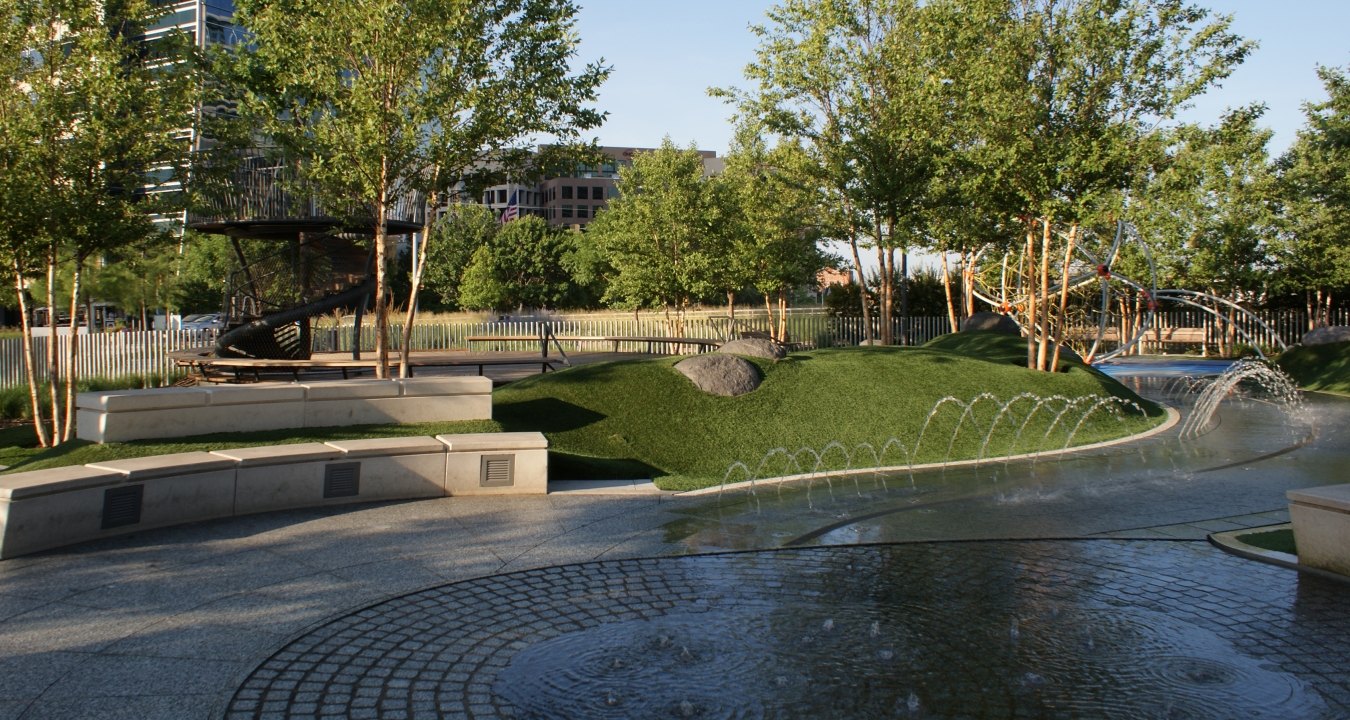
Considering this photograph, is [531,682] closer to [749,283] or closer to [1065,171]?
[1065,171]

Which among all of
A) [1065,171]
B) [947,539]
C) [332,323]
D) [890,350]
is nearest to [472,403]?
[947,539]

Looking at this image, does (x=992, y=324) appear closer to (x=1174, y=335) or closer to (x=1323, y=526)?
(x=1174, y=335)

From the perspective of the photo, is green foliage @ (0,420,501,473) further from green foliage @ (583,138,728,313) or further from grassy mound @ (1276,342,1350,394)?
green foliage @ (583,138,728,313)

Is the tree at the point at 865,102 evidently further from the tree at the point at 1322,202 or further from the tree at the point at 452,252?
the tree at the point at 452,252

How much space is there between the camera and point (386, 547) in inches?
327

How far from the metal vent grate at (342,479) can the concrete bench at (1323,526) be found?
26.6ft

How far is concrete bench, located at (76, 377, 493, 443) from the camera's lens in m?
10.5

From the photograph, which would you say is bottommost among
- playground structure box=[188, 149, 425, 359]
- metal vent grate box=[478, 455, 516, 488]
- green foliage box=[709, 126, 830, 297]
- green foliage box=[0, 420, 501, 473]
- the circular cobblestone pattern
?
the circular cobblestone pattern

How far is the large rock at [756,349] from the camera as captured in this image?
54.9ft

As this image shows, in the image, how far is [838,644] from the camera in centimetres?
582

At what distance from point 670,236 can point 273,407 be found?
28469 millimetres

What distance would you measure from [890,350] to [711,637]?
14.0m

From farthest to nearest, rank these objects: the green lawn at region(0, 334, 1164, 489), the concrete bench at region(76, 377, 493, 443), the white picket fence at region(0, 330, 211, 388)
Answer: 1. the white picket fence at region(0, 330, 211, 388)
2. the green lawn at region(0, 334, 1164, 489)
3. the concrete bench at region(76, 377, 493, 443)

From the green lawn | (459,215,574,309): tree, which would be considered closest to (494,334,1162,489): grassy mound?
the green lawn
